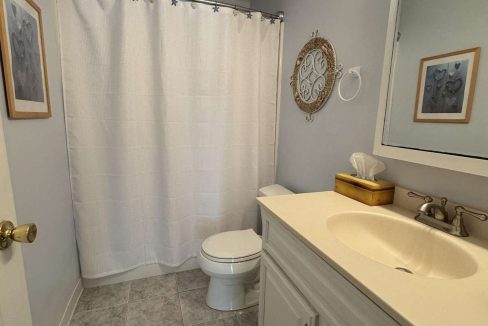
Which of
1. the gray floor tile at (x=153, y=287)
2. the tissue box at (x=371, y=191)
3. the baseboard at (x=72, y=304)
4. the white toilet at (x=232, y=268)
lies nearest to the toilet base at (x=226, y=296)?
the white toilet at (x=232, y=268)

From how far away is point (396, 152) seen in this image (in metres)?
1.08

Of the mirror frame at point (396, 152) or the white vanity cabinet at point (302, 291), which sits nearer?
Answer: the white vanity cabinet at point (302, 291)

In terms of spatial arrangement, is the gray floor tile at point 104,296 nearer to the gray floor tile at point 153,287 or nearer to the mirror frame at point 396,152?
the gray floor tile at point 153,287

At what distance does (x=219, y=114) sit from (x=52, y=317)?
1.53 m

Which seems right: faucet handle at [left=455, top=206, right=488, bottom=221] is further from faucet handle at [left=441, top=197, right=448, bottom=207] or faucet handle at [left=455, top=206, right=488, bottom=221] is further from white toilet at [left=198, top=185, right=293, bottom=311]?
white toilet at [left=198, top=185, right=293, bottom=311]

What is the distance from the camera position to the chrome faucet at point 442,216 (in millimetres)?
844

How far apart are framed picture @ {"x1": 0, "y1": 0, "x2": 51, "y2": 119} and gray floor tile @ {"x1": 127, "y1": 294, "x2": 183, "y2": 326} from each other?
4.20ft

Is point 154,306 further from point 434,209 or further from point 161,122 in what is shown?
point 434,209

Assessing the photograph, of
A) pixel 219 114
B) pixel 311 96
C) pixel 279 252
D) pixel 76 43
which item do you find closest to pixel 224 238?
pixel 279 252

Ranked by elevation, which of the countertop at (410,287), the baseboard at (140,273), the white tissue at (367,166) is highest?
the white tissue at (367,166)

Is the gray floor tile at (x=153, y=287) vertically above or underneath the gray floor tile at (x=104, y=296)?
above

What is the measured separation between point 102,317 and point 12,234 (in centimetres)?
136

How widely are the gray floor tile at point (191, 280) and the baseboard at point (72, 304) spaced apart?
66 centimetres

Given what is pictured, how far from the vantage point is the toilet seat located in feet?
5.05
